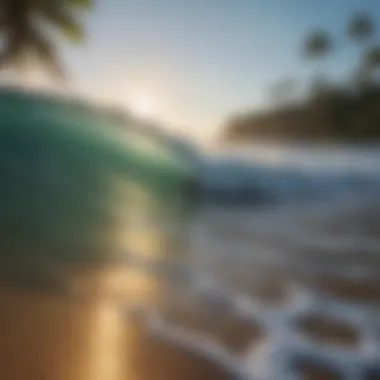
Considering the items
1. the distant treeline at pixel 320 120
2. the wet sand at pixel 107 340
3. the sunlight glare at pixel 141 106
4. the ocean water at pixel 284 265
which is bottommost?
the wet sand at pixel 107 340

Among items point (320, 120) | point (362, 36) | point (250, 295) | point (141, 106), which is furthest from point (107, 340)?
point (362, 36)

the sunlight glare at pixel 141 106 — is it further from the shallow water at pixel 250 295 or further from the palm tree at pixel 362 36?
the palm tree at pixel 362 36

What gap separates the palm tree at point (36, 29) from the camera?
95 centimetres

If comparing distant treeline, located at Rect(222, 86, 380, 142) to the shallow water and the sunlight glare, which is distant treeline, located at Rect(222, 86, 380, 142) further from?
the sunlight glare

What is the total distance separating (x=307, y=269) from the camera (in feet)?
3.26

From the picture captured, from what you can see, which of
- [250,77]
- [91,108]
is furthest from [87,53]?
[250,77]

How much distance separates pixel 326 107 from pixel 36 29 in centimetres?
50

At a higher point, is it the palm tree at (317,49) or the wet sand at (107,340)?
the palm tree at (317,49)

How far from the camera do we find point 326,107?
101 centimetres

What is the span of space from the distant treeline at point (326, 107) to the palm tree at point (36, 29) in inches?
11.9

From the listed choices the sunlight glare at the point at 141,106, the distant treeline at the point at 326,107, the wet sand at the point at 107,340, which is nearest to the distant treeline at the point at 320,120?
the distant treeline at the point at 326,107

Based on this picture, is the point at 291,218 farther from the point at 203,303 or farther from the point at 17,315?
the point at 17,315

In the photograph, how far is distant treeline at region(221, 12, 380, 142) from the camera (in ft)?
3.28

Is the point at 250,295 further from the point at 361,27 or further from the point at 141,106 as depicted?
the point at 361,27
